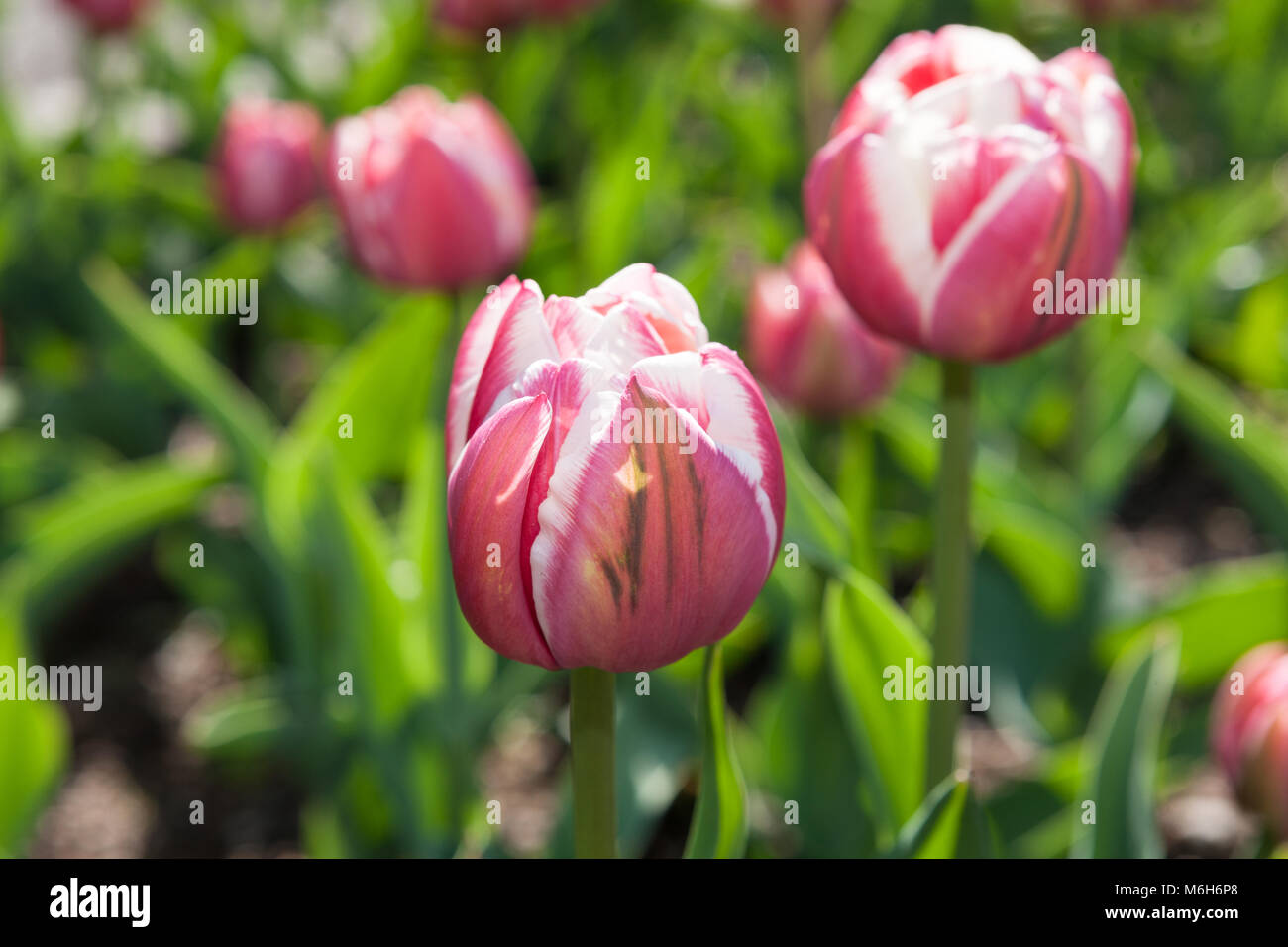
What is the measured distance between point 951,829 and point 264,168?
146 centimetres

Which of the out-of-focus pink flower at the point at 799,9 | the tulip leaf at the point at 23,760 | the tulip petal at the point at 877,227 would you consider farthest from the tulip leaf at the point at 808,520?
the out-of-focus pink flower at the point at 799,9

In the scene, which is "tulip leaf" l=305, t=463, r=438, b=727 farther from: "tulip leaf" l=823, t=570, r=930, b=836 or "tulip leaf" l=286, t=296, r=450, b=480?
"tulip leaf" l=823, t=570, r=930, b=836

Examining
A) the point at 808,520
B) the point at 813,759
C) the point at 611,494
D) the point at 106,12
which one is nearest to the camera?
the point at 611,494

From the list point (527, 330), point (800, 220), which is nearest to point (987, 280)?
point (527, 330)

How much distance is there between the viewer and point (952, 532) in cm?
78

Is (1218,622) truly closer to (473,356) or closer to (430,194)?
(430,194)

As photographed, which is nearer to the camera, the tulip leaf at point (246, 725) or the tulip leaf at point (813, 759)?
the tulip leaf at point (813, 759)

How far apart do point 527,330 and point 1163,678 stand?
1.90 ft

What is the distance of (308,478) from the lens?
1367 mm

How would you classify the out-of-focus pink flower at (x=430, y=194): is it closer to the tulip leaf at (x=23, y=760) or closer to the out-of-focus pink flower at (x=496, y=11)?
the tulip leaf at (x=23, y=760)

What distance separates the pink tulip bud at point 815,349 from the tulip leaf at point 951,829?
0.60 m

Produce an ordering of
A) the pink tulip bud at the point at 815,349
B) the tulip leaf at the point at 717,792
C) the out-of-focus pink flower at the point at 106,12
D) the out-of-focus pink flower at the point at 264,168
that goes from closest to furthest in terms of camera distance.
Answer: the tulip leaf at the point at 717,792
the pink tulip bud at the point at 815,349
the out-of-focus pink flower at the point at 264,168
the out-of-focus pink flower at the point at 106,12

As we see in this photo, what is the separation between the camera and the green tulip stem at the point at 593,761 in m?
0.59

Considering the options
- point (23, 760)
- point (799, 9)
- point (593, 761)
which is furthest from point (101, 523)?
point (799, 9)
